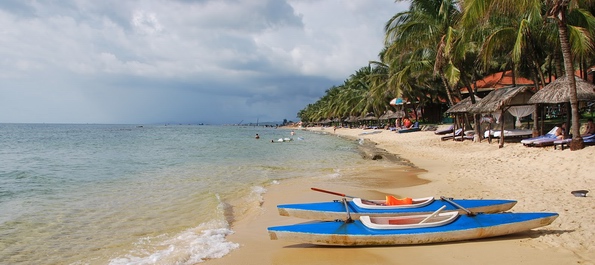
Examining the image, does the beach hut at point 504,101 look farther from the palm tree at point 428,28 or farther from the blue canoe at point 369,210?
the blue canoe at point 369,210

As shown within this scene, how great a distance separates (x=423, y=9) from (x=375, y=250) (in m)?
19.3

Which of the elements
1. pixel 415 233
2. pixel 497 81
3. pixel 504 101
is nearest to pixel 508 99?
pixel 504 101

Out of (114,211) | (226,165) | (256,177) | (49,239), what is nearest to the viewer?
(49,239)

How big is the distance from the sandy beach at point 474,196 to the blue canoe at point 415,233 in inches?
4.6

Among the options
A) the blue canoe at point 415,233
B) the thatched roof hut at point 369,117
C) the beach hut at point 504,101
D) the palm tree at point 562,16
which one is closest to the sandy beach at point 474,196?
the blue canoe at point 415,233

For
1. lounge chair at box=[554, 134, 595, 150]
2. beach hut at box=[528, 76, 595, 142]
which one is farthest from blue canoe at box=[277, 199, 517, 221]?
beach hut at box=[528, 76, 595, 142]

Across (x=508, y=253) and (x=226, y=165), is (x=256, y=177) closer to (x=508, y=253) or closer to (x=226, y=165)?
(x=226, y=165)

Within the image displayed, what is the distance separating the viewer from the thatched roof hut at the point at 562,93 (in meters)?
12.7

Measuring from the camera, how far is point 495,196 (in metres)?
8.08

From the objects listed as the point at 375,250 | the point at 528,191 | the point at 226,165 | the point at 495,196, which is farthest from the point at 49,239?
the point at 226,165

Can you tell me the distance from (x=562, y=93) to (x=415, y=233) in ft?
35.4

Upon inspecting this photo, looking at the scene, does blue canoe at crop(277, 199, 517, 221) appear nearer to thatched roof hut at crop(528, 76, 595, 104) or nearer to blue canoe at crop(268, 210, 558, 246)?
blue canoe at crop(268, 210, 558, 246)

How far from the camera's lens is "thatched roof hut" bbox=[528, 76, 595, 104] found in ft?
41.7

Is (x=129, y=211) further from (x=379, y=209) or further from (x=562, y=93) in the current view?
(x=562, y=93)
